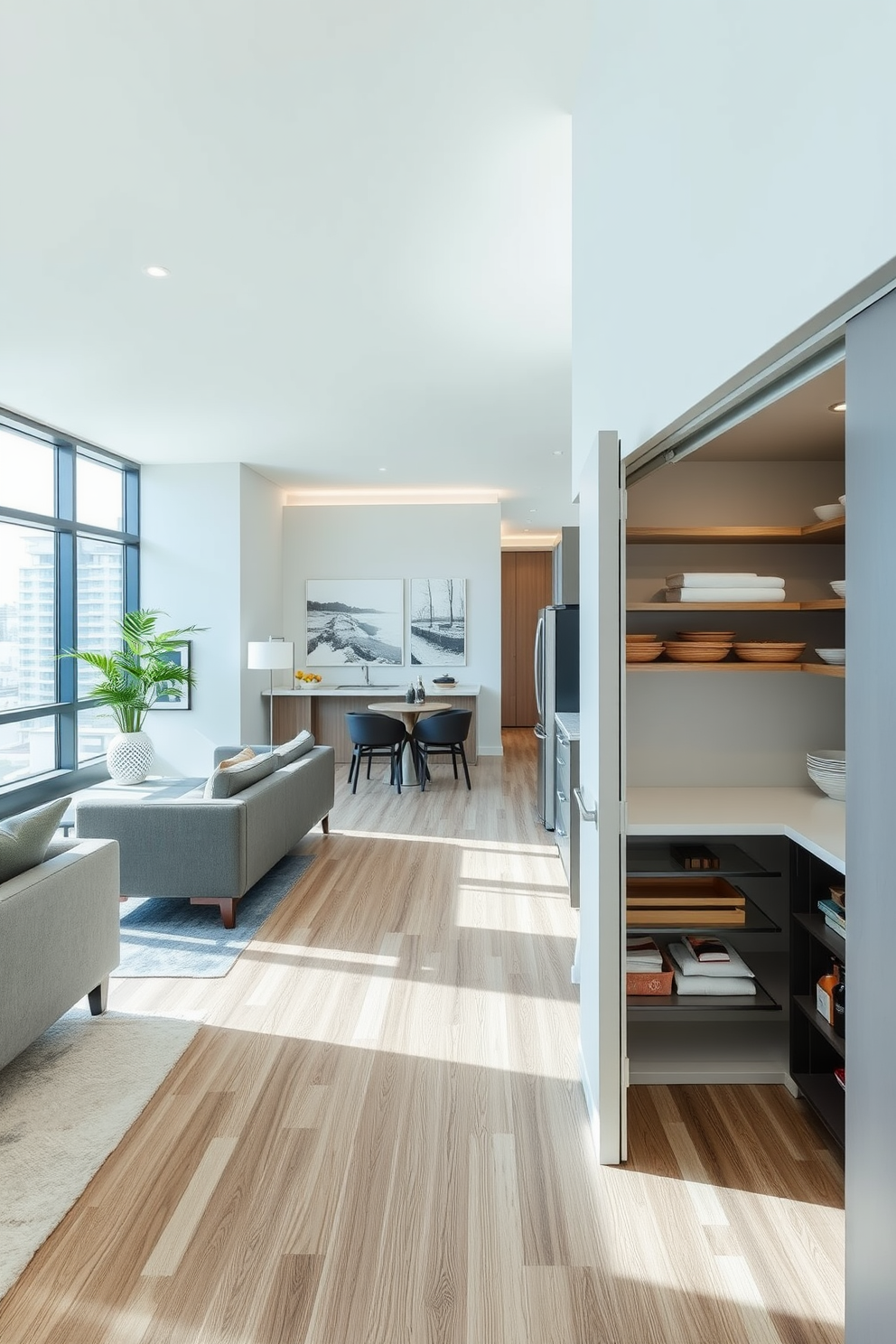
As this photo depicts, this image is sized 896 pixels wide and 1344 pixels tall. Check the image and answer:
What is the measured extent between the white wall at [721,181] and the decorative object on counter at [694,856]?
1.26 meters

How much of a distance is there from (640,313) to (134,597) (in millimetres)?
6873

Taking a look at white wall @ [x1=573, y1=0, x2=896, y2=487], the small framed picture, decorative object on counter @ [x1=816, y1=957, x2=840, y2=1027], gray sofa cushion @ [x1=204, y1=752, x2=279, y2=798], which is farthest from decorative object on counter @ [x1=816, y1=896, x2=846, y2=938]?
the small framed picture

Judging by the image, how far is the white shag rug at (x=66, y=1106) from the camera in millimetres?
2012

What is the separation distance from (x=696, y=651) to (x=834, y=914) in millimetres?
934

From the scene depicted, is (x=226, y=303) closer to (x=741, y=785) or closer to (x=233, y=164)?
(x=233, y=164)

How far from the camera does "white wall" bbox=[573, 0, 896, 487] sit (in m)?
1.02

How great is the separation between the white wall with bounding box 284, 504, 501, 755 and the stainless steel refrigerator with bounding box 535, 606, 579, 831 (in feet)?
11.2

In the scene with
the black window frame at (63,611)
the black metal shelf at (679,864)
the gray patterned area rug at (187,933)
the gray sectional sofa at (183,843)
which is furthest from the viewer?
the black window frame at (63,611)

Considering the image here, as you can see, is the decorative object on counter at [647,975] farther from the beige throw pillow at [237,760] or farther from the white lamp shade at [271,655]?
the white lamp shade at [271,655]

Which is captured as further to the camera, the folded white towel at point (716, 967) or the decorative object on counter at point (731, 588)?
the decorative object on counter at point (731, 588)

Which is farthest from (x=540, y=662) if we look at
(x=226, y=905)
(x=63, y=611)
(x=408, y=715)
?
(x=63, y=611)

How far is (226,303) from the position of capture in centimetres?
420

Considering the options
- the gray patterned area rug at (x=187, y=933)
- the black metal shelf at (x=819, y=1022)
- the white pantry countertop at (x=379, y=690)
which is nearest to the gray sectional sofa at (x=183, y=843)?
the gray patterned area rug at (x=187, y=933)

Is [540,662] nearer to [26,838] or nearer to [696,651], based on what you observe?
[696,651]
